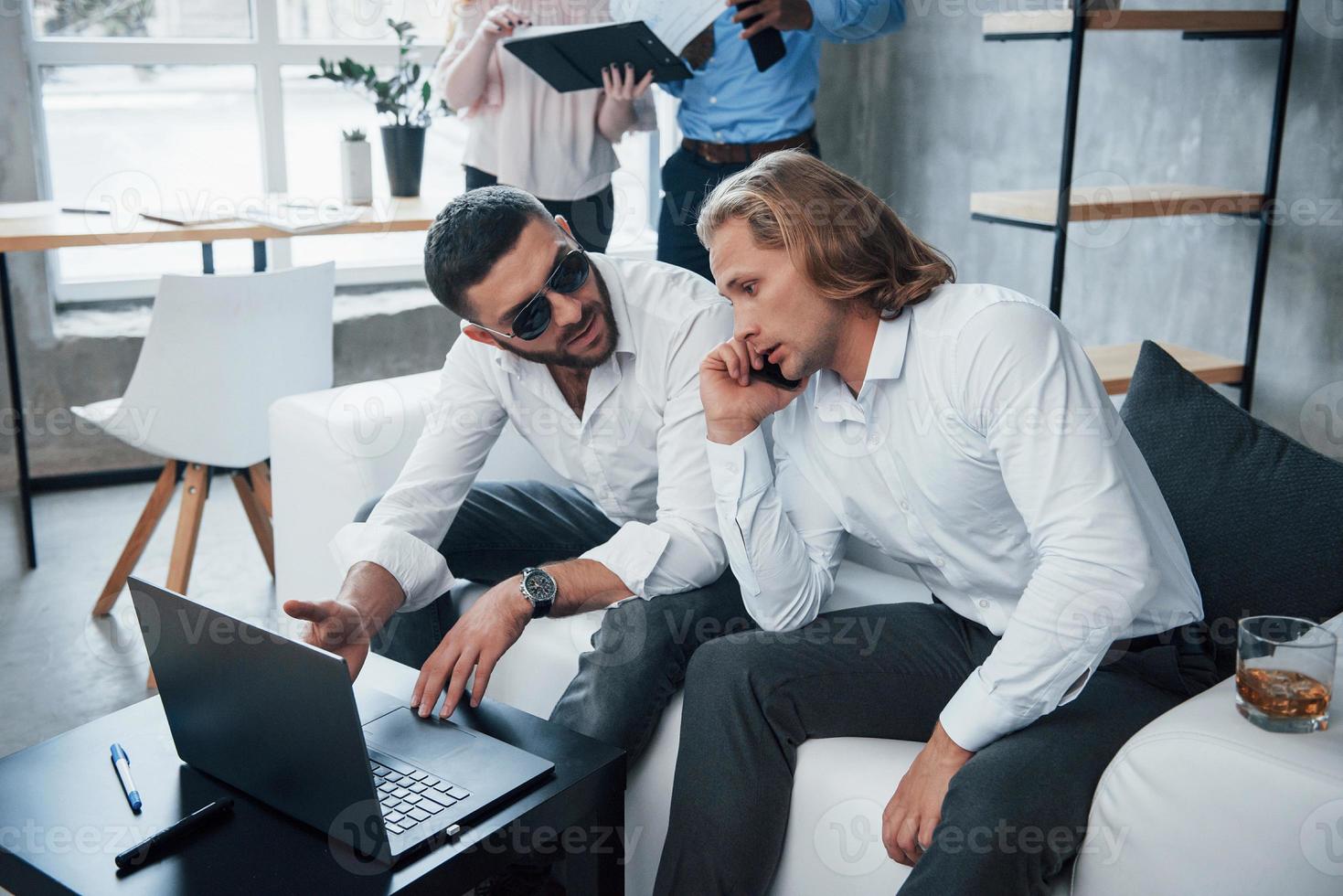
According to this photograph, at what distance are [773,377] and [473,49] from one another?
1695 mm

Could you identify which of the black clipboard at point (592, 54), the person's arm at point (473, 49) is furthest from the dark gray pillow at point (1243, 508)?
the person's arm at point (473, 49)

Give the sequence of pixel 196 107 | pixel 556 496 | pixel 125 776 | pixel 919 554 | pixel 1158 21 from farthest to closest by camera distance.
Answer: pixel 196 107 < pixel 1158 21 < pixel 556 496 < pixel 919 554 < pixel 125 776

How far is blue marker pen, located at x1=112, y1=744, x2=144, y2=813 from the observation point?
4.00ft

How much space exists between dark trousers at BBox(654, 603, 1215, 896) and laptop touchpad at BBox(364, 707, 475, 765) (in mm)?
269

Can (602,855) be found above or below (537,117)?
below

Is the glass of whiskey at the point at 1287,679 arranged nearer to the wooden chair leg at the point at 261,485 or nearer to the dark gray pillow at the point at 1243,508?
the dark gray pillow at the point at 1243,508

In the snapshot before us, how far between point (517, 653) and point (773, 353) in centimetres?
61

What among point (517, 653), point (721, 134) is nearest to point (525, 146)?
point (721, 134)

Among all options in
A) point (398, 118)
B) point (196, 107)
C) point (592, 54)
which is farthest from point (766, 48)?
point (196, 107)

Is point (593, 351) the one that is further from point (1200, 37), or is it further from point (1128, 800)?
point (1200, 37)

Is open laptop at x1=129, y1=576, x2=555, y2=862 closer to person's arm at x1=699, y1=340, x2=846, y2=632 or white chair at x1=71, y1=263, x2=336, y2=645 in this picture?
person's arm at x1=699, y1=340, x2=846, y2=632

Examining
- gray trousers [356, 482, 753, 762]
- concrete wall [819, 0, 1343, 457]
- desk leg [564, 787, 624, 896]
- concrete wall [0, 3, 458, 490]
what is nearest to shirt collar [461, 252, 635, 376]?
gray trousers [356, 482, 753, 762]

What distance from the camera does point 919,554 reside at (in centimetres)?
154

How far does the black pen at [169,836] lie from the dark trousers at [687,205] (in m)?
1.81
